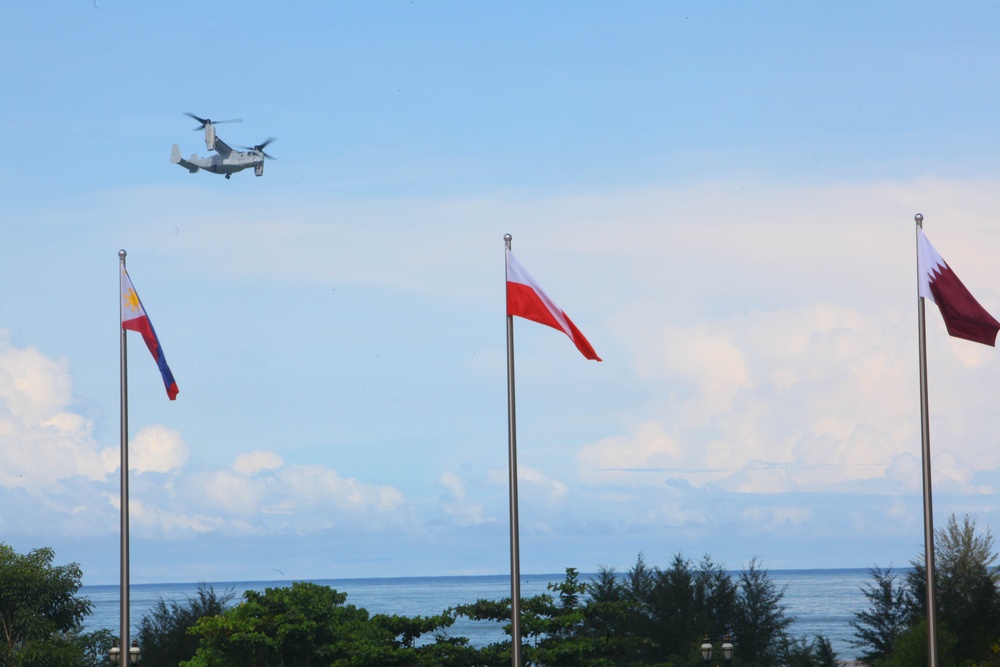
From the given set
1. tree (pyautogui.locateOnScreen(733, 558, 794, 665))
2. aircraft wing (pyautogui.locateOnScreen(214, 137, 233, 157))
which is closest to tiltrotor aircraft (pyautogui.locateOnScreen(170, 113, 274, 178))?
aircraft wing (pyautogui.locateOnScreen(214, 137, 233, 157))

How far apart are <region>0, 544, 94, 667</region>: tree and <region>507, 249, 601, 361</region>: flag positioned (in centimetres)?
2479

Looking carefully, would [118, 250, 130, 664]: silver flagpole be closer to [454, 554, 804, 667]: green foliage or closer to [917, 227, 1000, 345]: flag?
[917, 227, 1000, 345]: flag

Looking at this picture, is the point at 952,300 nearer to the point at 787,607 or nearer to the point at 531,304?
the point at 531,304

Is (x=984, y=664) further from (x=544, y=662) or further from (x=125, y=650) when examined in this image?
(x=125, y=650)

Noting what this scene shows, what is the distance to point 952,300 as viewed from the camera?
58.3 ft

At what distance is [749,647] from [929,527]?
124ft

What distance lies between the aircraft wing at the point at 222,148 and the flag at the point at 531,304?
28.7 m

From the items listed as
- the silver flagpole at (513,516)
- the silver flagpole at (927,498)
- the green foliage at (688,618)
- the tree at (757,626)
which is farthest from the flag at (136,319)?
the tree at (757,626)

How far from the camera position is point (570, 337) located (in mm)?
18391

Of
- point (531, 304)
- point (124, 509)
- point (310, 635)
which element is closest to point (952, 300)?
point (531, 304)

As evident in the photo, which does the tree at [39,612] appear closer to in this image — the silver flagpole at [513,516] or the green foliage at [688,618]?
the green foliage at [688,618]

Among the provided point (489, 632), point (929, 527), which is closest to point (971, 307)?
point (929, 527)

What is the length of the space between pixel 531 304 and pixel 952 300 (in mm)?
5824

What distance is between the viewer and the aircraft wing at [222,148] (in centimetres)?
4534
